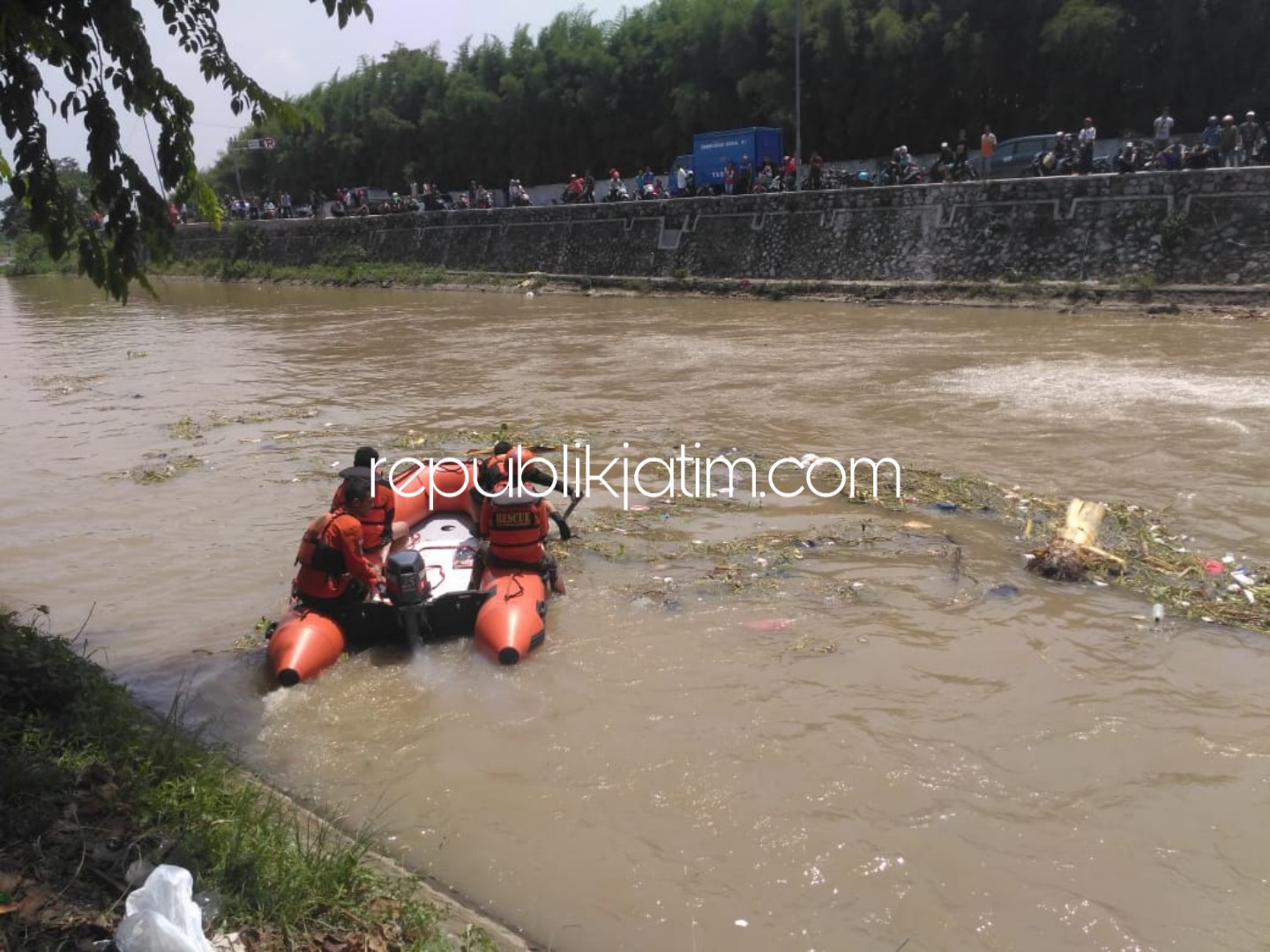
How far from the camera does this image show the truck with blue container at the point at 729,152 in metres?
28.7

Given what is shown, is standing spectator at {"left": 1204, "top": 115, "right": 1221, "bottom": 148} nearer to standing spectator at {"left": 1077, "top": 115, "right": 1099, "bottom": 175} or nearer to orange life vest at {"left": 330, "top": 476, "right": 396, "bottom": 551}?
standing spectator at {"left": 1077, "top": 115, "right": 1099, "bottom": 175}

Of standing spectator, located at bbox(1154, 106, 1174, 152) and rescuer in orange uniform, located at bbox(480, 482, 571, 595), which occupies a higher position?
standing spectator, located at bbox(1154, 106, 1174, 152)

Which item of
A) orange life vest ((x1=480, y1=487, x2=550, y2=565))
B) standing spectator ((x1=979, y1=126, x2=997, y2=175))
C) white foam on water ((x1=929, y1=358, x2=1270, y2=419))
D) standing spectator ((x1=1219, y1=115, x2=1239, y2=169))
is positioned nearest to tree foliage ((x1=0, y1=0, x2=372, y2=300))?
orange life vest ((x1=480, y1=487, x2=550, y2=565))

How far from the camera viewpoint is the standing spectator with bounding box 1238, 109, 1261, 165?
1880cm

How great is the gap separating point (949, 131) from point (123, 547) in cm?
2861

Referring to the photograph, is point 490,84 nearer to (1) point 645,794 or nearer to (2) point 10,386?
(2) point 10,386

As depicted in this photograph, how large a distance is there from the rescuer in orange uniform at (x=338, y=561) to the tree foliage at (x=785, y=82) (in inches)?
1001

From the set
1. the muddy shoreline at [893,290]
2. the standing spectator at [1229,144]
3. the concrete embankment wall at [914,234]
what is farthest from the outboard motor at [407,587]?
the standing spectator at [1229,144]

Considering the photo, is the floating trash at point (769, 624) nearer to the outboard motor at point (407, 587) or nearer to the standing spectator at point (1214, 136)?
the outboard motor at point (407, 587)

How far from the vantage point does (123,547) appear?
7.92 m

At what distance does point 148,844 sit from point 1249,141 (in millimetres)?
21599

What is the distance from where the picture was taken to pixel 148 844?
10.4ft

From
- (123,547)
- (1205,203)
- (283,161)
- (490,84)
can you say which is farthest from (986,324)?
(283,161)

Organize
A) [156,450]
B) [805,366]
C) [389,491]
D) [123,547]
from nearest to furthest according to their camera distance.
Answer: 1. [389,491]
2. [123,547]
3. [156,450]
4. [805,366]
